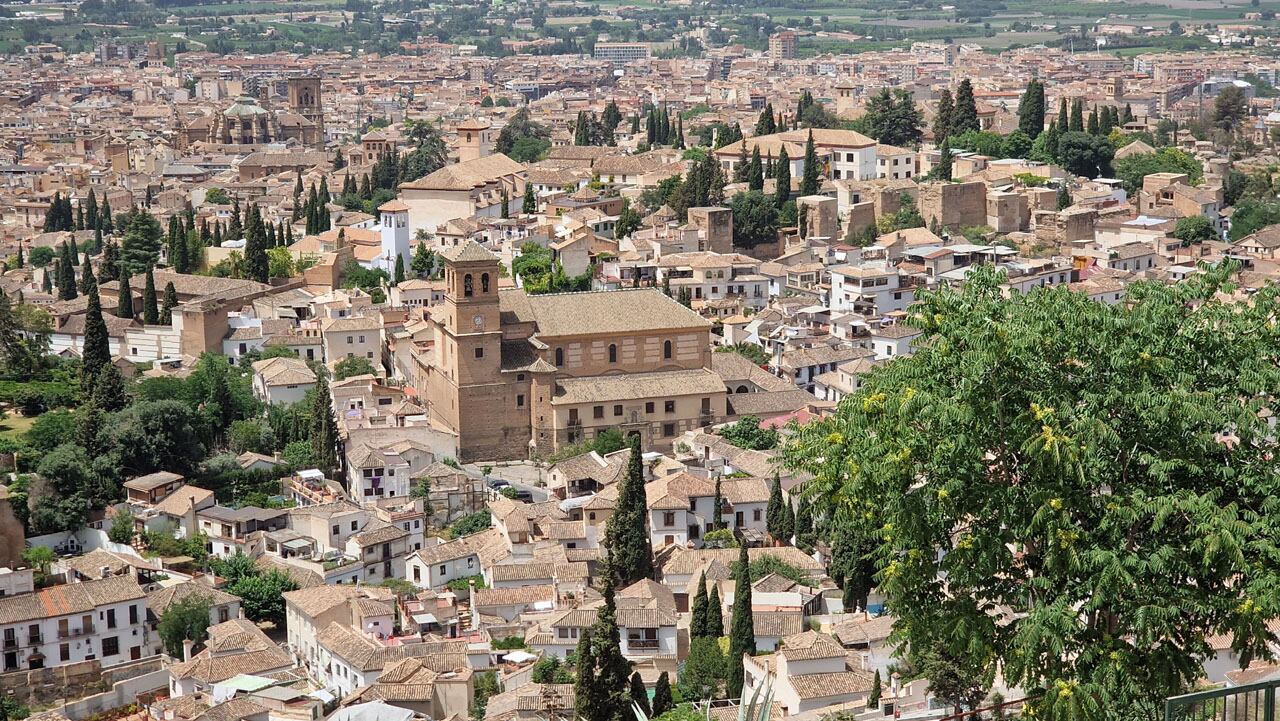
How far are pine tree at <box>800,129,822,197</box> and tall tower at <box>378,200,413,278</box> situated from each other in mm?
8308

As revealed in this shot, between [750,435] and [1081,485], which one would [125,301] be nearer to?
[750,435]

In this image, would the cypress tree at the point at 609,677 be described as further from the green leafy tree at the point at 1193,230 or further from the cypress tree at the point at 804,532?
the green leafy tree at the point at 1193,230

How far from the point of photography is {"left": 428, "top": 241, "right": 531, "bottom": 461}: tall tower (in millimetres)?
25641

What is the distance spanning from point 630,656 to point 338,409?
877cm

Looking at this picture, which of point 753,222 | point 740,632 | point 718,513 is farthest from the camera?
point 753,222

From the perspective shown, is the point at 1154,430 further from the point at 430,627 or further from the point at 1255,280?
the point at 1255,280

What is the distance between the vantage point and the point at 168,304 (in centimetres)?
3189

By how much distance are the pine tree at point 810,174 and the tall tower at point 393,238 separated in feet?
27.3

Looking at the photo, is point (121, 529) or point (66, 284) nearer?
point (121, 529)

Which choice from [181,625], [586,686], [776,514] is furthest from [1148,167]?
[586,686]

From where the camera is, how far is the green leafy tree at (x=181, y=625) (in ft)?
70.2

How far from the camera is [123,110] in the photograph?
88312mm

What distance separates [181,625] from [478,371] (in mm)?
6169

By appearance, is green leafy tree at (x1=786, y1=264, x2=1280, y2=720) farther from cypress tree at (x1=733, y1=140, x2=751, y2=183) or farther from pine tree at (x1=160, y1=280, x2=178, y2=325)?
cypress tree at (x1=733, y1=140, x2=751, y2=183)
